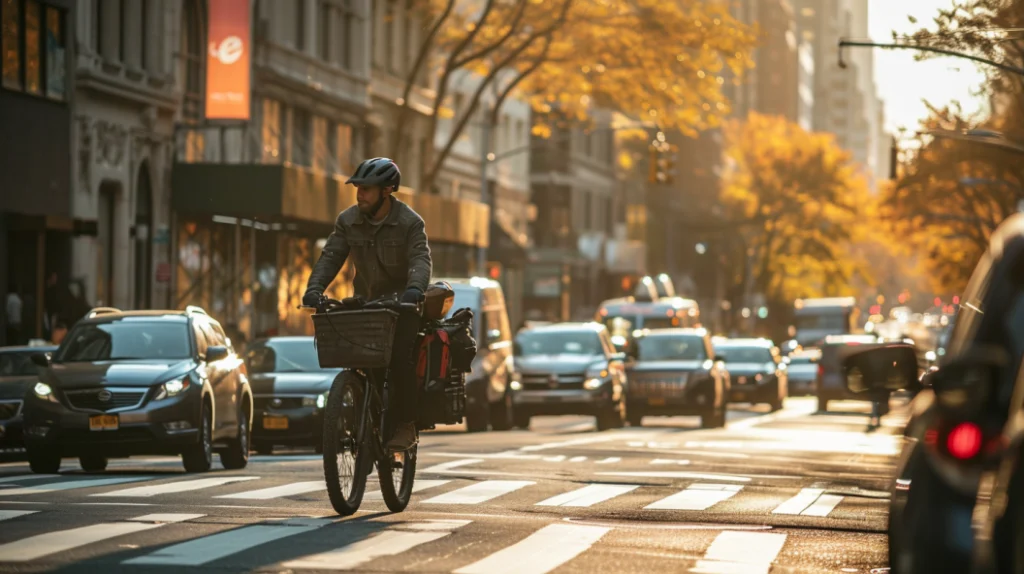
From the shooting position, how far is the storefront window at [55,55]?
35.8 m

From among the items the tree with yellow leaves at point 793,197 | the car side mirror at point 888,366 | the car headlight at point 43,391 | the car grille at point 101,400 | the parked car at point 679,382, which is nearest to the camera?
the car side mirror at point 888,366

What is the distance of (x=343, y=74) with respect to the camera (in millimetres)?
51219

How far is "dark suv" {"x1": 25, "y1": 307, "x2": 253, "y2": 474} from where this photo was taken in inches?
703

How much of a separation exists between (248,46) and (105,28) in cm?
306

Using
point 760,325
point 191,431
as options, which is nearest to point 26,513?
point 191,431

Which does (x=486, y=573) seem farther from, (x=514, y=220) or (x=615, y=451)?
(x=514, y=220)

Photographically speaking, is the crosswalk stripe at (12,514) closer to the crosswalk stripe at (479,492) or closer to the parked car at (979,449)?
the crosswalk stripe at (479,492)

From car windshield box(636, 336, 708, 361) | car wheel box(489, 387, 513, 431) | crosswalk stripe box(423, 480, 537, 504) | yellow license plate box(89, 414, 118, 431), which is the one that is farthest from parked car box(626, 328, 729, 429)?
crosswalk stripe box(423, 480, 537, 504)

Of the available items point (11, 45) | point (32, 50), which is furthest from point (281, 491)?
point (32, 50)

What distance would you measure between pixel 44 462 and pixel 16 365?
5719 millimetres

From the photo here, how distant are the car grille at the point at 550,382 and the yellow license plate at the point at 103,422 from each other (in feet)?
A: 54.0

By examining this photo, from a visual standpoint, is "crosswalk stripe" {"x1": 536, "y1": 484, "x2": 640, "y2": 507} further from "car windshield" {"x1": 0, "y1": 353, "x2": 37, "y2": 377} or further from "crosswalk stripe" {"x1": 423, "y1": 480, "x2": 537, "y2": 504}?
"car windshield" {"x1": 0, "y1": 353, "x2": 37, "y2": 377}

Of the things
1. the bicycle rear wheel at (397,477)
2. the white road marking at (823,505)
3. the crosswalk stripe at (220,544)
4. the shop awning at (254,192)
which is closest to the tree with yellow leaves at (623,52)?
the shop awning at (254,192)

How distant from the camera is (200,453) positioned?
59.8ft
